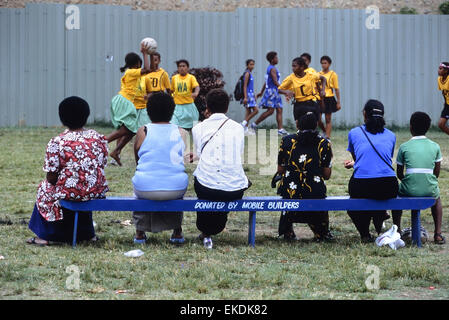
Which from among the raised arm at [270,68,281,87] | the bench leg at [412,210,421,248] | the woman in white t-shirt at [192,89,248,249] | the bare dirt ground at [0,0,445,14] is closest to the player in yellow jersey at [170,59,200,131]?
the raised arm at [270,68,281,87]

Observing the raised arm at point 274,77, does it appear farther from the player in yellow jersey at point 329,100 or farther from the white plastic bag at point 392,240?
the white plastic bag at point 392,240

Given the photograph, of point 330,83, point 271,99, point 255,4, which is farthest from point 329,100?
point 255,4

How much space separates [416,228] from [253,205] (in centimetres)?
141

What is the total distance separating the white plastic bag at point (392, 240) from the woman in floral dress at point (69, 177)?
2314 mm

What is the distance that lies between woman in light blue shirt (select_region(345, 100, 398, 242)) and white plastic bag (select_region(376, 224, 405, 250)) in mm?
278

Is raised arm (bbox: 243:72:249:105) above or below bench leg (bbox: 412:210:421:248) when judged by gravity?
above

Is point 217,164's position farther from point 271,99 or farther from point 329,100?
point 271,99

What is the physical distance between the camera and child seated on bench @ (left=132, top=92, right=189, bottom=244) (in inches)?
253

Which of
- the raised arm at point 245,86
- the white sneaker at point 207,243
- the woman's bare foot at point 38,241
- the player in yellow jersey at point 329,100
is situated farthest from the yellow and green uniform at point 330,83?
the woman's bare foot at point 38,241

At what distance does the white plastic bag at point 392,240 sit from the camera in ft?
21.4

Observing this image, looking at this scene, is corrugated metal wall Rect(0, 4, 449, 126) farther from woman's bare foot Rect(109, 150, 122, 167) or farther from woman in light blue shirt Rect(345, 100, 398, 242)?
woman in light blue shirt Rect(345, 100, 398, 242)

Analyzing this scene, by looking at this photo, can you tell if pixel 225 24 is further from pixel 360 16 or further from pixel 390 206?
pixel 390 206

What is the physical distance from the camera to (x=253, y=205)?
21.5 ft
